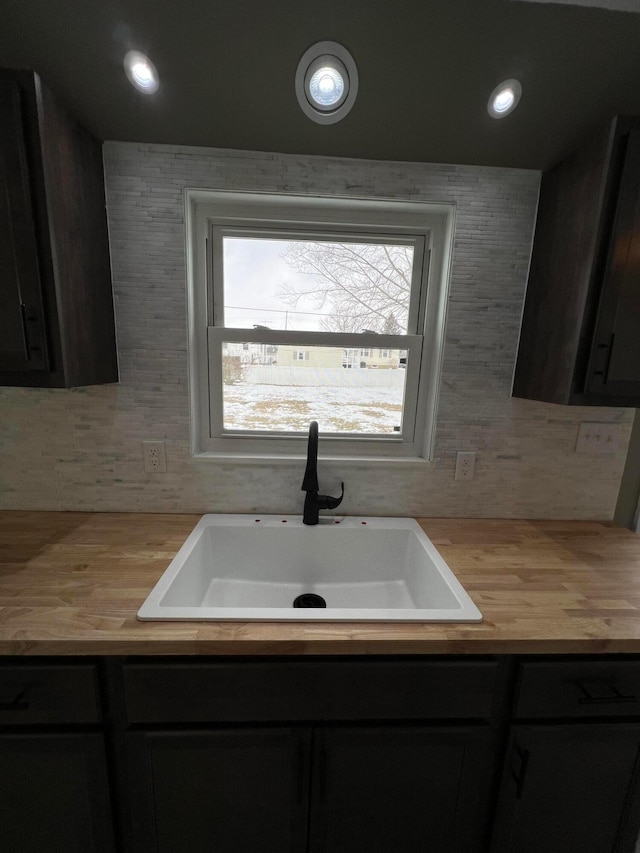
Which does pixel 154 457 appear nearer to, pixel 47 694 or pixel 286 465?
pixel 286 465

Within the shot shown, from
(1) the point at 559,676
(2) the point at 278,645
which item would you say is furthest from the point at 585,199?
(2) the point at 278,645

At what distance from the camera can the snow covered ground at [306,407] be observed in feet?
4.50

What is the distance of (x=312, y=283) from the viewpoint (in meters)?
1.30

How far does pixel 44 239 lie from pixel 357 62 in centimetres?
92

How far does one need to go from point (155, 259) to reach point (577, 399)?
140cm

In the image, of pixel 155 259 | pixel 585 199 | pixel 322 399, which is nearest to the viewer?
pixel 585 199

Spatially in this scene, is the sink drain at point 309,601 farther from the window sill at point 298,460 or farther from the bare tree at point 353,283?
the bare tree at point 353,283

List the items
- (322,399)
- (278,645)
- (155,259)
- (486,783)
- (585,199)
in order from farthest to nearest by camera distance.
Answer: (322,399)
(155,259)
(585,199)
(486,783)
(278,645)

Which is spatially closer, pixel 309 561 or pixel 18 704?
pixel 18 704

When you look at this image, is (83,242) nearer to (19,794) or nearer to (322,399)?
(322,399)

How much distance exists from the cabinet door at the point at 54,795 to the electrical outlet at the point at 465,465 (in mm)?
1297

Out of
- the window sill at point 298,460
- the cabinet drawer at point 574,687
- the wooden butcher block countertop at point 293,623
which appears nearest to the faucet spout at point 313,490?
the window sill at point 298,460

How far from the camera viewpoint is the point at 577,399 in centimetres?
102

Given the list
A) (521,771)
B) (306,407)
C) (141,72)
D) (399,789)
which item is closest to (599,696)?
(521,771)
